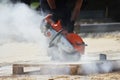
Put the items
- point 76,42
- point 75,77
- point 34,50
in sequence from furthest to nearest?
point 34,50
point 76,42
point 75,77

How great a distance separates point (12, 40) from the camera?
41.4 feet

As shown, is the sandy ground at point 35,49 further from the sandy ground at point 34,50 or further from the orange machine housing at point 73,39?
the orange machine housing at point 73,39

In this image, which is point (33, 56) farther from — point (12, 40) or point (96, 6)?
point (96, 6)

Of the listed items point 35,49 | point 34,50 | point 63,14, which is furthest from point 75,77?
point 35,49

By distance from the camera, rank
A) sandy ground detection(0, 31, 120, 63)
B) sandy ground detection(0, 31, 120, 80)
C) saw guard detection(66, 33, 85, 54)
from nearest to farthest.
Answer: saw guard detection(66, 33, 85, 54)
sandy ground detection(0, 31, 120, 80)
sandy ground detection(0, 31, 120, 63)

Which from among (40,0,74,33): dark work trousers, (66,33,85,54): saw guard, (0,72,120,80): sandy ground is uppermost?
(40,0,74,33): dark work trousers

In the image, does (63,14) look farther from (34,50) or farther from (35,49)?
(35,49)

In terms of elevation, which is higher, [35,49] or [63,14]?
[63,14]

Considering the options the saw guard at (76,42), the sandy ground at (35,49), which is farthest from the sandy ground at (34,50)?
the saw guard at (76,42)

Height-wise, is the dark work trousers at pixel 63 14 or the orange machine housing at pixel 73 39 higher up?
the dark work trousers at pixel 63 14

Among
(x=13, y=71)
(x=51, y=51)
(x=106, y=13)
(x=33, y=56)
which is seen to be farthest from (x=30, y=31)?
(x=106, y=13)

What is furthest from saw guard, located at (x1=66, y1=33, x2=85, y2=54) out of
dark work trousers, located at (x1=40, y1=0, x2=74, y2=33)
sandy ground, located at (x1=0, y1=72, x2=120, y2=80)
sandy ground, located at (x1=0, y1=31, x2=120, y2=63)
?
sandy ground, located at (x1=0, y1=31, x2=120, y2=63)

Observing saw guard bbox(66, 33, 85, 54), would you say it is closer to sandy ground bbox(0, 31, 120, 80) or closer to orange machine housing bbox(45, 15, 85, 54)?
orange machine housing bbox(45, 15, 85, 54)

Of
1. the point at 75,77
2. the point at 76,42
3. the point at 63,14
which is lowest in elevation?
the point at 75,77
